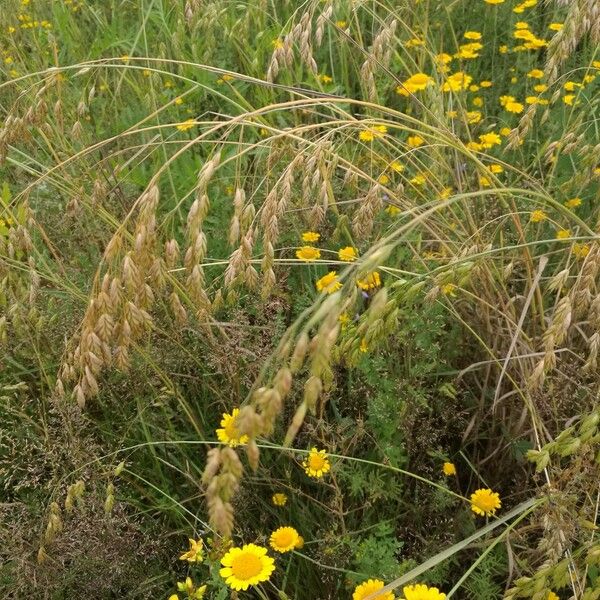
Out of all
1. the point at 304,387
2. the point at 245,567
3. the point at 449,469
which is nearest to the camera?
the point at 304,387

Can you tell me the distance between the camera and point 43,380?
191cm

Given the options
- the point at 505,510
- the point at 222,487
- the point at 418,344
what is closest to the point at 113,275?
the point at 222,487

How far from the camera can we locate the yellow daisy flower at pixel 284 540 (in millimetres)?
1506

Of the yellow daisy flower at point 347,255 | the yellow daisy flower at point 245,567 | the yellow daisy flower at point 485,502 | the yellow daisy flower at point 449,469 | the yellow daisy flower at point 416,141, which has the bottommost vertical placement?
the yellow daisy flower at point 485,502

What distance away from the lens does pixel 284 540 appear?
1515mm

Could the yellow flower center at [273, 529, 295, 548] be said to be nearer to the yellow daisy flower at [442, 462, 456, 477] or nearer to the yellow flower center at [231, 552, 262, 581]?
the yellow flower center at [231, 552, 262, 581]

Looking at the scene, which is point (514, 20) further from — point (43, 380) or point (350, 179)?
point (43, 380)

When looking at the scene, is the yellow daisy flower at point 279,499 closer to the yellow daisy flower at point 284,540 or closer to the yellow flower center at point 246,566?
the yellow daisy flower at point 284,540

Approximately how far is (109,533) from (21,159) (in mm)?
1549

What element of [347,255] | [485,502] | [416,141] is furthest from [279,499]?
[416,141]

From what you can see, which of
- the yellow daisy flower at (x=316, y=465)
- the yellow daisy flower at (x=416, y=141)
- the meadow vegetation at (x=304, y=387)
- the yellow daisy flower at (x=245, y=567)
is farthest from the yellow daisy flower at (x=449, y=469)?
the yellow daisy flower at (x=416, y=141)

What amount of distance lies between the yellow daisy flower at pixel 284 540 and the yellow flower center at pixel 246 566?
0.11 metres

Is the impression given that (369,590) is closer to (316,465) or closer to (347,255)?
(316,465)

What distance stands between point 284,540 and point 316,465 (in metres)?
0.16
